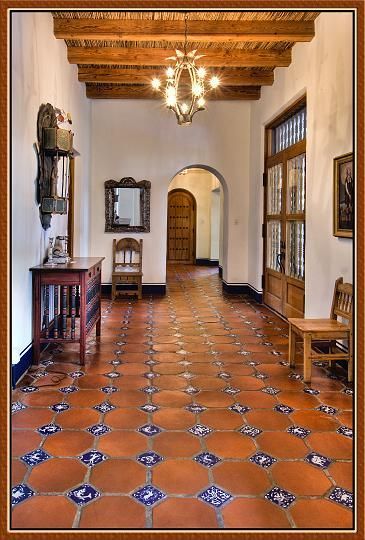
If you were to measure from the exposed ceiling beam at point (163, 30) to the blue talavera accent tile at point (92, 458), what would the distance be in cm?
472

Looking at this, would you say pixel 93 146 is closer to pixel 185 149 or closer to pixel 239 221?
pixel 185 149

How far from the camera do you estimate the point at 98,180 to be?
8.59 metres

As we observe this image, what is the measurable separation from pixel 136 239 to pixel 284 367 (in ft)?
16.4

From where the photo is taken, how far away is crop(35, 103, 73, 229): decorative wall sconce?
4.65 m

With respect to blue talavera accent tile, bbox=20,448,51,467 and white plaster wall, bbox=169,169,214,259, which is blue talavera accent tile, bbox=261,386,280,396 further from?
white plaster wall, bbox=169,169,214,259

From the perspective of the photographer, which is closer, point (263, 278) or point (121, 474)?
point (121, 474)

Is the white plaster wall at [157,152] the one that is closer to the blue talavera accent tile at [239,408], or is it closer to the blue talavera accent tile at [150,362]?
the blue talavera accent tile at [150,362]

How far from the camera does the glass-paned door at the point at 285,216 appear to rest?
6047 mm

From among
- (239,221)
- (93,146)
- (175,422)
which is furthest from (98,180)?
(175,422)

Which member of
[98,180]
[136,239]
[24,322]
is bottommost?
[24,322]
